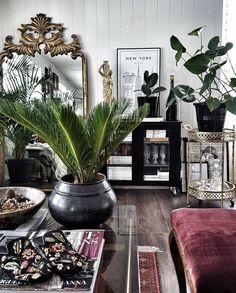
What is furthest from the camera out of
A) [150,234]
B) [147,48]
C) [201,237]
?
[147,48]

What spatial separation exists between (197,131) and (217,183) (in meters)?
0.62

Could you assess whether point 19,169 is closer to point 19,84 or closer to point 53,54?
point 19,84

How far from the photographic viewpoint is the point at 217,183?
3205 millimetres

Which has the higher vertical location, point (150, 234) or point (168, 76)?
point (168, 76)

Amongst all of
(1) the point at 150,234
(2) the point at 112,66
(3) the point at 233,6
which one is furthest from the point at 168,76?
(1) the point at 150,234

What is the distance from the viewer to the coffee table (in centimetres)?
112

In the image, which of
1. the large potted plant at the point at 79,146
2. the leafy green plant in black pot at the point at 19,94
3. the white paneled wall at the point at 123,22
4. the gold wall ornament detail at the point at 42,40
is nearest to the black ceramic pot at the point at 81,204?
the large potted plant at the point at 79,146

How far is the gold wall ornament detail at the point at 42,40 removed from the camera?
3918 millimetres

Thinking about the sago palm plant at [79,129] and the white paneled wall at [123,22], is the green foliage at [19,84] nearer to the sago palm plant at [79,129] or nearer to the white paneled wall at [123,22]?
the white paneled wall at [123,22]

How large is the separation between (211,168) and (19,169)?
2.20 m

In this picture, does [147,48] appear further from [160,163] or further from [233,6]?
[160,163]

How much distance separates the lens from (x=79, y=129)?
1419 millimetres

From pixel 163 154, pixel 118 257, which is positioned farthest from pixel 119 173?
pixel 118 257

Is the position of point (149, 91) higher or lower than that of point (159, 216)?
higher
